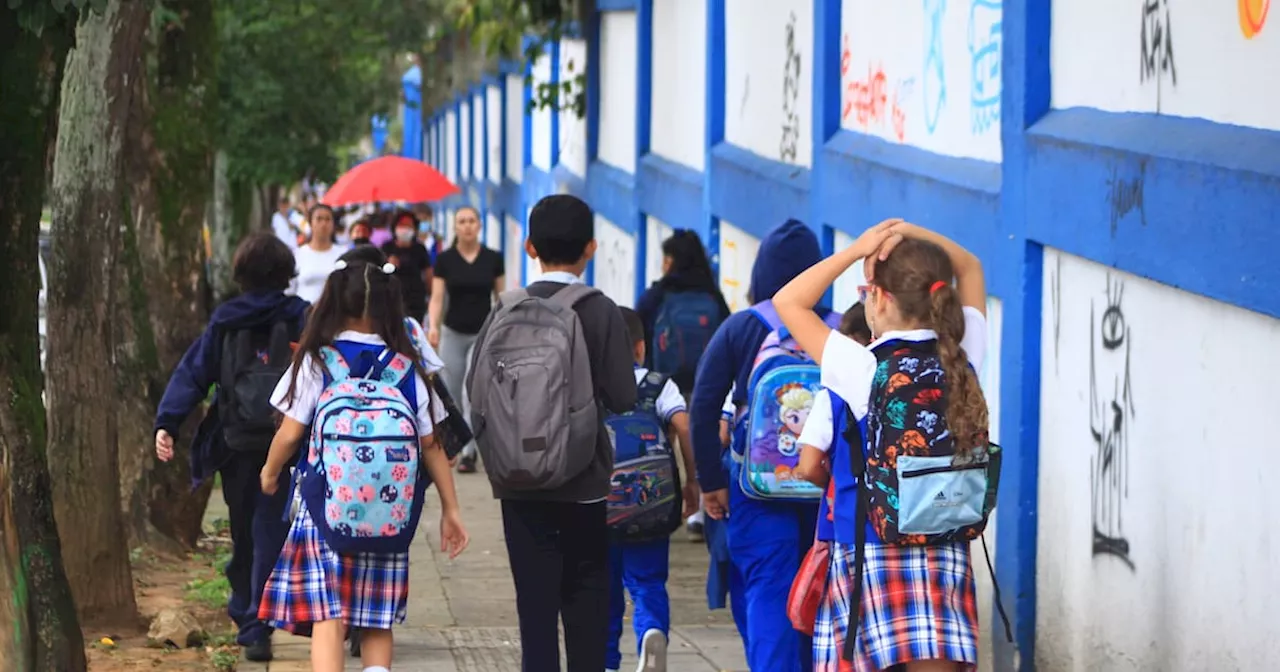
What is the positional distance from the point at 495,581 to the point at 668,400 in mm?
3198

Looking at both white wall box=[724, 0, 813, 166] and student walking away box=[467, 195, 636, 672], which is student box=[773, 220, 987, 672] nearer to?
student walking away box=[467, 195, 636, 672]

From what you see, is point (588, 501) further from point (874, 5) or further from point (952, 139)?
point (874, 5)

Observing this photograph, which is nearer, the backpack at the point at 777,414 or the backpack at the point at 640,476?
the backpack at the point at 777,414

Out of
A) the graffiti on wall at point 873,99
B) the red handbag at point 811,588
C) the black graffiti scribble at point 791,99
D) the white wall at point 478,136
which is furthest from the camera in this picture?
the white wall at point 478,136

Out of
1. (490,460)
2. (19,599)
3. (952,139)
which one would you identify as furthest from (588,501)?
(952,139)

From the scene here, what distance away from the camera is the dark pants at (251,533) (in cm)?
742

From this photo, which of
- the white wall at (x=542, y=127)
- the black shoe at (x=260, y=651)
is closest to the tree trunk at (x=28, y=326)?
the black shoe at (x=260, y=651)

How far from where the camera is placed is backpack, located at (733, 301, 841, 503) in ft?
20.4

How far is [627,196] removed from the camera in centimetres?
1758

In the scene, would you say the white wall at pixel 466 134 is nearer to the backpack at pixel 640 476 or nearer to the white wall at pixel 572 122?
the white wall at pixel 572 122

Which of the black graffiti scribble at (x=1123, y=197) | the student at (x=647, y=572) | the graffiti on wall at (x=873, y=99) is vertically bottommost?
the student at (x=647, y=572)

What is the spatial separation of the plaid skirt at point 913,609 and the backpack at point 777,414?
1379mm

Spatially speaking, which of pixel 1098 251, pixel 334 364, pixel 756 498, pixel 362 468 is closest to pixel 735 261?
pixel 756 498

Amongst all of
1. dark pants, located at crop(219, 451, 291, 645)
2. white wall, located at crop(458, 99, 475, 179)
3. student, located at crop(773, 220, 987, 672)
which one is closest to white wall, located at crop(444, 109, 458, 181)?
white wall, located at crop(458, 99, 475, 179)
